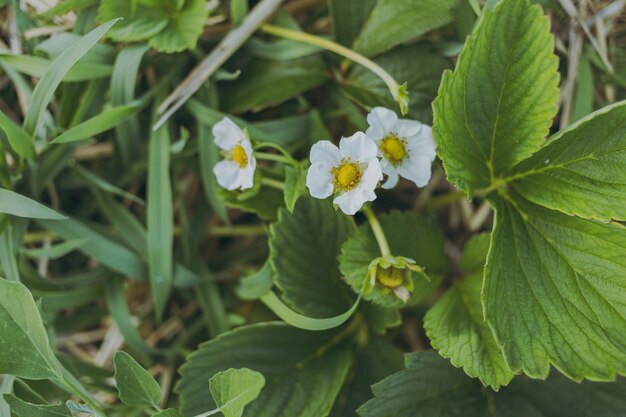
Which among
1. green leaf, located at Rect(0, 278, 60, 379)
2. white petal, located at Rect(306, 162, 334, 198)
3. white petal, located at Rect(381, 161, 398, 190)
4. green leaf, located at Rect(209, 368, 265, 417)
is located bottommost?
green leaf, located at Rect(209, 368, 265, 417)

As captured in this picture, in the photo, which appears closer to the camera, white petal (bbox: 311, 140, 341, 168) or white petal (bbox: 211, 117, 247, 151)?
white petal (bbox: 311, 140, 341, 168)

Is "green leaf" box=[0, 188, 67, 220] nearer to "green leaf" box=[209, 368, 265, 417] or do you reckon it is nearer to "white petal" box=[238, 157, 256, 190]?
"white petal" box=[238, 157, 256, 190]

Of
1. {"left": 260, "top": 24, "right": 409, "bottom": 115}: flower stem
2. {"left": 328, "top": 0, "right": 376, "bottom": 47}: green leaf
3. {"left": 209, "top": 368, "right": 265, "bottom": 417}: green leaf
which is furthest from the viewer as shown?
{"left": 328, "top": 0, "right": 376, "bottom": 47}: green leaf

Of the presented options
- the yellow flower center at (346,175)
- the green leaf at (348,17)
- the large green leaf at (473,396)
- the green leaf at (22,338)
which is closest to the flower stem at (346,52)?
the green leaf at (348,17)

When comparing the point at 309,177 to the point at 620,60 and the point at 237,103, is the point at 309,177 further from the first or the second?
the point at 620,60

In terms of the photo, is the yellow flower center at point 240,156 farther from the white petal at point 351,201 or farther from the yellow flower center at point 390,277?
the yellow flower center at point 390,277

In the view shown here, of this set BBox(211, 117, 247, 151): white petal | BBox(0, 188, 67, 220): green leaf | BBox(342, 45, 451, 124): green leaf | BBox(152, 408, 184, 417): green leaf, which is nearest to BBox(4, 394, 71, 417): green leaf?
BBox(152, 408, 184, 417): green leaf
